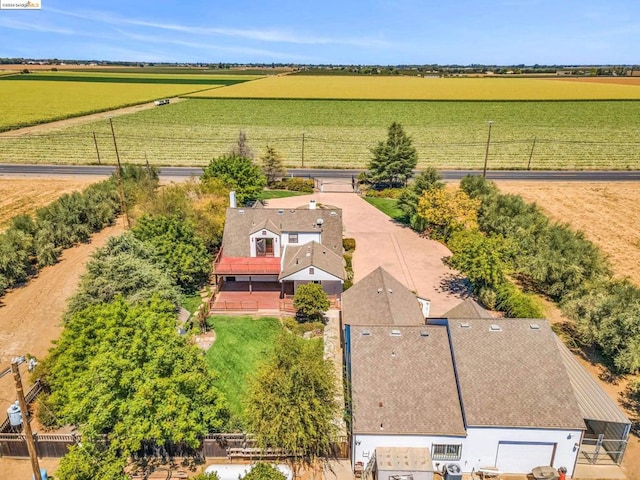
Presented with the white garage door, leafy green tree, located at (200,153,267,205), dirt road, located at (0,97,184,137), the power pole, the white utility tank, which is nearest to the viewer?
the power pole

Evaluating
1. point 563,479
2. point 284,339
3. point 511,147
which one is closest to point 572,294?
point 563,479

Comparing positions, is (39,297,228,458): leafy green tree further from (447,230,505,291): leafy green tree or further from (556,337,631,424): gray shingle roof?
(447,230,505,291): leafy green tree

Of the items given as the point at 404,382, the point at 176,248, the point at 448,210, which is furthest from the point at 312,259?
the point at 448,210

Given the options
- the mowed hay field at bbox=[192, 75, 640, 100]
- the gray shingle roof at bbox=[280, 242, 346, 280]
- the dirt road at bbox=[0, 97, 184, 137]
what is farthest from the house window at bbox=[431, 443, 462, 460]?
the mowed hay field at bbox=[192, 75, 640, 100]

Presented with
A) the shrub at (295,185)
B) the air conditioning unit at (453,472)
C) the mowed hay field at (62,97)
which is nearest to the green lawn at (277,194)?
the shrub at (295,185)

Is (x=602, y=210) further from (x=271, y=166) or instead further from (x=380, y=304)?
(x=271, y=166)

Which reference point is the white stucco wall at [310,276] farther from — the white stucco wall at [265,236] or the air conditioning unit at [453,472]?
A: the air conditioning unit at [453,472]
